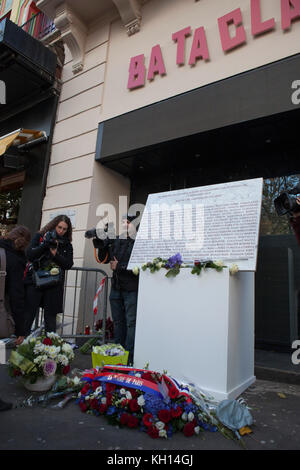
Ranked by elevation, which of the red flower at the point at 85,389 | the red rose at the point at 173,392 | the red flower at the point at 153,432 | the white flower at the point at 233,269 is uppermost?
the white flower at the point at 233,269

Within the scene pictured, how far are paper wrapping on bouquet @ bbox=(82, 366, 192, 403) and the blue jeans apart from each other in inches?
48.3

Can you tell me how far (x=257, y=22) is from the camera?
15.1 feet

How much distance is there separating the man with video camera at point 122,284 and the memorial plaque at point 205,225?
46 centimetres

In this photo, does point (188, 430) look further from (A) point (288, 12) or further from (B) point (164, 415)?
(A) point (288, 12)

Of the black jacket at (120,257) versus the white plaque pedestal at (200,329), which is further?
the black jacket at (120,257)

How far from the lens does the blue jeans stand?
396 cm

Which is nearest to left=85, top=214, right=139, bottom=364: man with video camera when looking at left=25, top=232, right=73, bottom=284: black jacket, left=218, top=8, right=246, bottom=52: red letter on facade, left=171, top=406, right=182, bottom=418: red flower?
left=25, top=232, right=73, bottom=284: black jacket

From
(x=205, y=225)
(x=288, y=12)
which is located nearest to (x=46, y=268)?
(x=205, y=225)

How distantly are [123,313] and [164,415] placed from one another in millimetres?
2115

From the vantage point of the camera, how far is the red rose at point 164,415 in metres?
2.11

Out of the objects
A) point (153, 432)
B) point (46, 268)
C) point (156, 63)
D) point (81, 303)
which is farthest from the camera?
point (156, 63)

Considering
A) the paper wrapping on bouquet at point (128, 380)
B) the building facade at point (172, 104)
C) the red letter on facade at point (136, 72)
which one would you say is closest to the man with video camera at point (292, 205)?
the paper wrapping on bouquet at point (128, 380)

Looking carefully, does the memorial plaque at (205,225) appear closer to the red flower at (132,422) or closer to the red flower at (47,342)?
the red flower at (47,342)

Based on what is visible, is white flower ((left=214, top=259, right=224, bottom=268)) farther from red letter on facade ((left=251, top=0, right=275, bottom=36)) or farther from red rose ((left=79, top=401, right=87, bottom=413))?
red letter on facade ((left=251, top=0, right=275, bottom=36))
